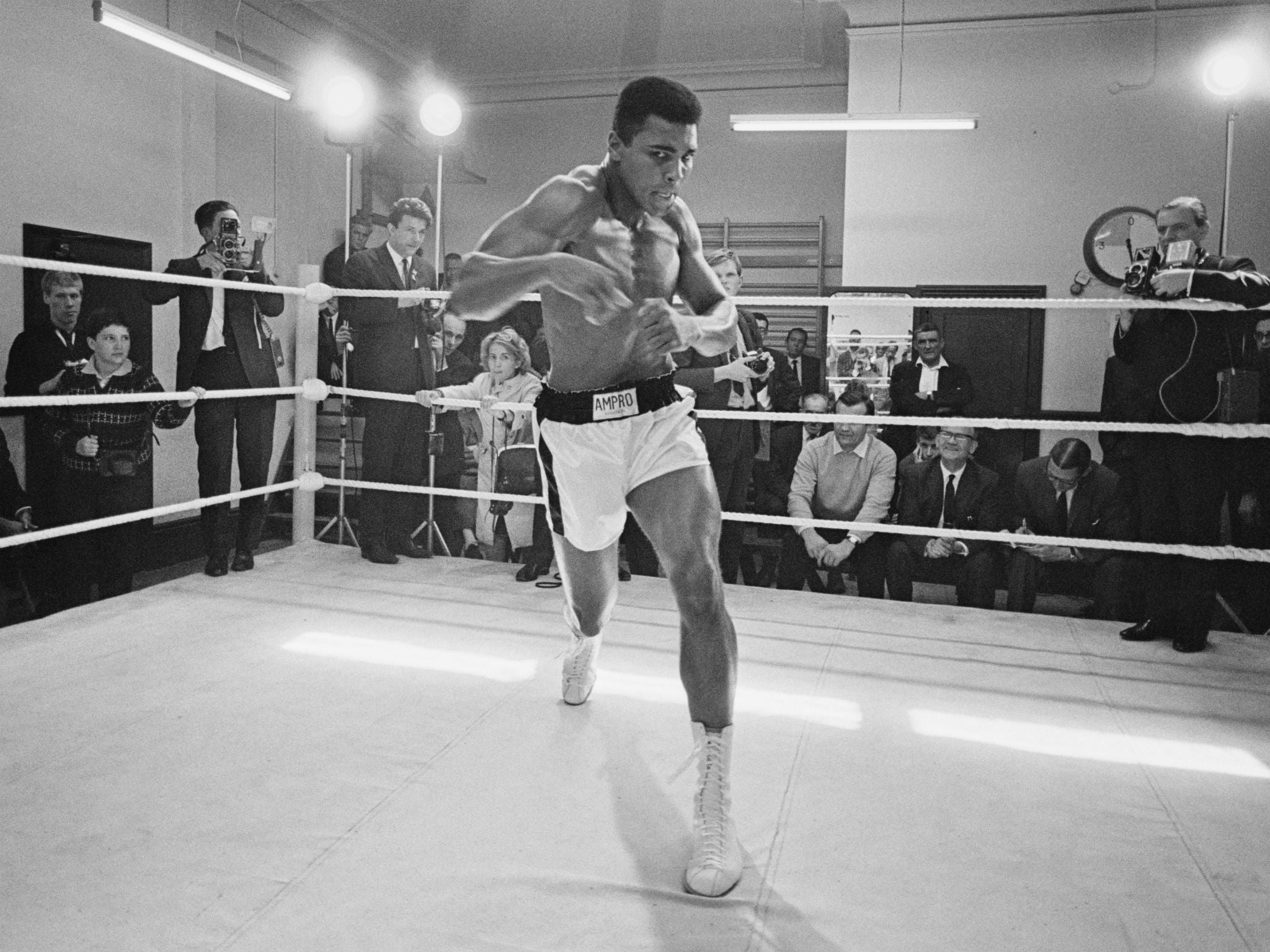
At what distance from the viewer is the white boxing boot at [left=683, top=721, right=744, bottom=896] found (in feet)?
4.63

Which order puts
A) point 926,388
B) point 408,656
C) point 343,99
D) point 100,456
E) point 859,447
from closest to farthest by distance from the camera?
point 408,656 < point 100,456 < point 859,447 < point 343,99 < point 926,388

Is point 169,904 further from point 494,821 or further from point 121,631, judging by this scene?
point 121,631

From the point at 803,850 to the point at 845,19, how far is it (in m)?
6.08

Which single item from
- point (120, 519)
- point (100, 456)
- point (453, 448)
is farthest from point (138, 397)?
point (453, 448)

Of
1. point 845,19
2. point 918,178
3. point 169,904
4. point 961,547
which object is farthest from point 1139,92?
point 169,904

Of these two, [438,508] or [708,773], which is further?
[438,508]

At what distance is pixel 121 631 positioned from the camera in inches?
104

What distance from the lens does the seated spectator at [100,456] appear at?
3275mm

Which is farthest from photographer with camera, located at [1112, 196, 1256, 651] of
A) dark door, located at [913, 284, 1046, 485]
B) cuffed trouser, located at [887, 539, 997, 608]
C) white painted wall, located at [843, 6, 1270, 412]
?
white painted wall, located at [843, 6, 1270, 412]

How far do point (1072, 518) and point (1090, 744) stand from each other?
179 centimetres

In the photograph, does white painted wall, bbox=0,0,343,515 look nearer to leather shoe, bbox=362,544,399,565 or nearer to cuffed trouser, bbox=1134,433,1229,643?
leather shoe, bbox=362,544,399,565

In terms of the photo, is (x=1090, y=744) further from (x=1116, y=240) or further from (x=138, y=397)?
(x=1116, y=240)

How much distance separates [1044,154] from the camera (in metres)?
6.00

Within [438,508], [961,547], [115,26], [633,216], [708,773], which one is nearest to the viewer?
[708,773]
